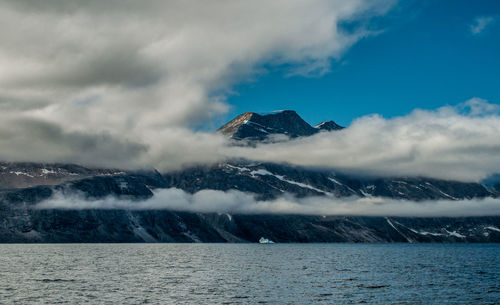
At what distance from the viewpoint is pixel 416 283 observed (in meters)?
106

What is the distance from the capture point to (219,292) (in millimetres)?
88625

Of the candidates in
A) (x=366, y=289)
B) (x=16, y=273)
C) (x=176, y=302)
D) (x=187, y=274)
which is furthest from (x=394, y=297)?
(x=16, y=273)

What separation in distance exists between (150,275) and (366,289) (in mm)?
54968

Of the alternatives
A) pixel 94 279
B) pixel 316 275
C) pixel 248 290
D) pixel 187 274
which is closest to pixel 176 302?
pixel 248 290

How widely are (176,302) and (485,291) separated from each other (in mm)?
63077

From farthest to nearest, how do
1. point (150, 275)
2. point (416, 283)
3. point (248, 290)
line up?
point (150, 275)
point (416, 283)
point (248, 290)

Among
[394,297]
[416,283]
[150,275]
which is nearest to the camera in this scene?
[394,297]

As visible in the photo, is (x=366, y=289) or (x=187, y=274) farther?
(x=187, y=274)

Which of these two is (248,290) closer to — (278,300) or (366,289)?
(278,300)

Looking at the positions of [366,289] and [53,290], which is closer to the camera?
[53,290]

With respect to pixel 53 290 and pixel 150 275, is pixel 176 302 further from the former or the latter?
pixel 150 275

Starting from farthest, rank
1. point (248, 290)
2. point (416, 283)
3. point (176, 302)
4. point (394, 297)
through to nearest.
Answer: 1. point (416, 283)
2. point (248, 290)
3. point (394, 297)
4. point (176, 302)

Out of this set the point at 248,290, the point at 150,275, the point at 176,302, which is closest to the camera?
the point at 176,302

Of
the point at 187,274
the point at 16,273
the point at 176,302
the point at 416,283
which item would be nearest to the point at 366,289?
the point at 416,283
